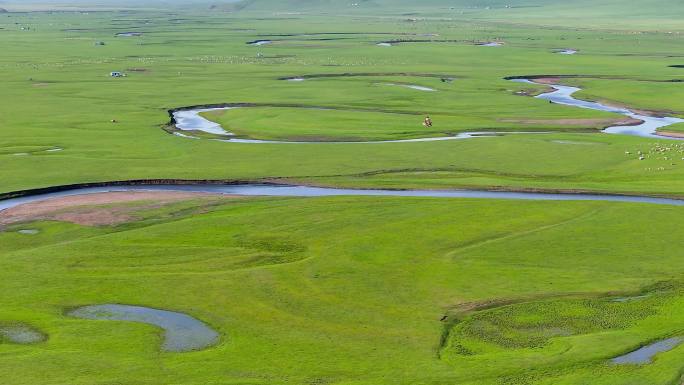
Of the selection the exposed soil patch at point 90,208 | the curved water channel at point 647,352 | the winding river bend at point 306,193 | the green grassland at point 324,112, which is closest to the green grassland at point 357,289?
the curved water channel at point 647,352

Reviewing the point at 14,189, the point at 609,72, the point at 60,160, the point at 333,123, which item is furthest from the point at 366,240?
the point at 609,72

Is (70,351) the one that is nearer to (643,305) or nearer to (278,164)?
(643,305)

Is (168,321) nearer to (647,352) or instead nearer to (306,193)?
(647,352)

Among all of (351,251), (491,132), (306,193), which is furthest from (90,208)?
(491,132)

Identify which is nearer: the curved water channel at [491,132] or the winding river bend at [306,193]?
the winding river bend at [306,193]

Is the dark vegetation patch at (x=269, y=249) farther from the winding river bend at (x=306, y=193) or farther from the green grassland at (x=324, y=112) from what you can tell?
the green grassland at (x=324, y=112)

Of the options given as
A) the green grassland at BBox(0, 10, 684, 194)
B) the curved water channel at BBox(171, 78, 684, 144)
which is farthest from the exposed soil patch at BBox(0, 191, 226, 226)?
the curved water channel at BBox(171, 78, 684, 144)

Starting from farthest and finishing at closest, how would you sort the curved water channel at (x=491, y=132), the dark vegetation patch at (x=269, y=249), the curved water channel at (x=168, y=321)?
the curved water channel at (x=491, y=132)
the dark vegetation patch at (x=269, y=249)
the curved water channel at (x=168, y=321)
